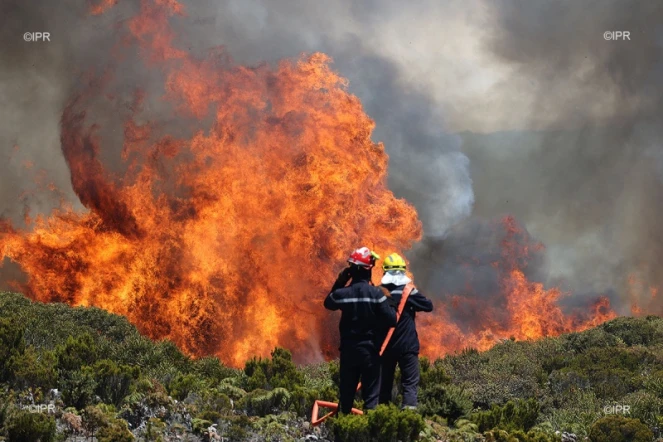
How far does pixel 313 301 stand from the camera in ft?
87.1

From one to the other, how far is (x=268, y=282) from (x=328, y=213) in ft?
9.32

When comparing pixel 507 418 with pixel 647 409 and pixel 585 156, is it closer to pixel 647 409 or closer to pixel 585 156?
pixel 647 409

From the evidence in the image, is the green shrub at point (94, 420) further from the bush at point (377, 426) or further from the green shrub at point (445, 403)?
the green shrub at point (445, 403)

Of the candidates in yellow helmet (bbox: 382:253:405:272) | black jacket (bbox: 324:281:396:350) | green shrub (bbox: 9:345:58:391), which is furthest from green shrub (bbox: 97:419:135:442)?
yellow helmet (bbox: 382:253:405:272)

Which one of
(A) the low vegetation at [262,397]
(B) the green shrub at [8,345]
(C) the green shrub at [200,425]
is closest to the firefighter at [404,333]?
(A) the low vegetation at [262,397]

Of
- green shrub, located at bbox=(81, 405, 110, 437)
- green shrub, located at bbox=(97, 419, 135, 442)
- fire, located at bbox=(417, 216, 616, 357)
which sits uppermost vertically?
fire, located at bbox=(417, 216, 616, 357)

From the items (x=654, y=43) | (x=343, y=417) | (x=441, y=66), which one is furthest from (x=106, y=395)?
(x=654, y=43)

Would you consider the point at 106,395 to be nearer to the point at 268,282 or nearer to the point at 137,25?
the point at 268,282

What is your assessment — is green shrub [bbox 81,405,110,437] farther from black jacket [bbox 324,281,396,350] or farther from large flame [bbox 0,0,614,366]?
large flame [bbox 0,0,614,366]

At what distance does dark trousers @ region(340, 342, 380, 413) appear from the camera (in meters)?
9.94

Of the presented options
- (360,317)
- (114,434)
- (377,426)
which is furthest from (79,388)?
(377,426)

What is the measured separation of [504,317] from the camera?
2867 cm

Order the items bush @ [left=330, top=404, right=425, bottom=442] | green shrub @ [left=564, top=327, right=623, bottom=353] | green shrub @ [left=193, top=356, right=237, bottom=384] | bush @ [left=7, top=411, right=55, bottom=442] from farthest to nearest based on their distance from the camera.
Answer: green shrub @ [left=564, top=327, right=623, bottom=353]
green shrub @ [left=193, top=356, right=237, bottom=384]
bush @ [left=330, top=404, right=425, bottom=442]
bush @ [left=7, top=411, right=55, bottom=442]

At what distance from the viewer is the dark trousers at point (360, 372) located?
994 centimetres
